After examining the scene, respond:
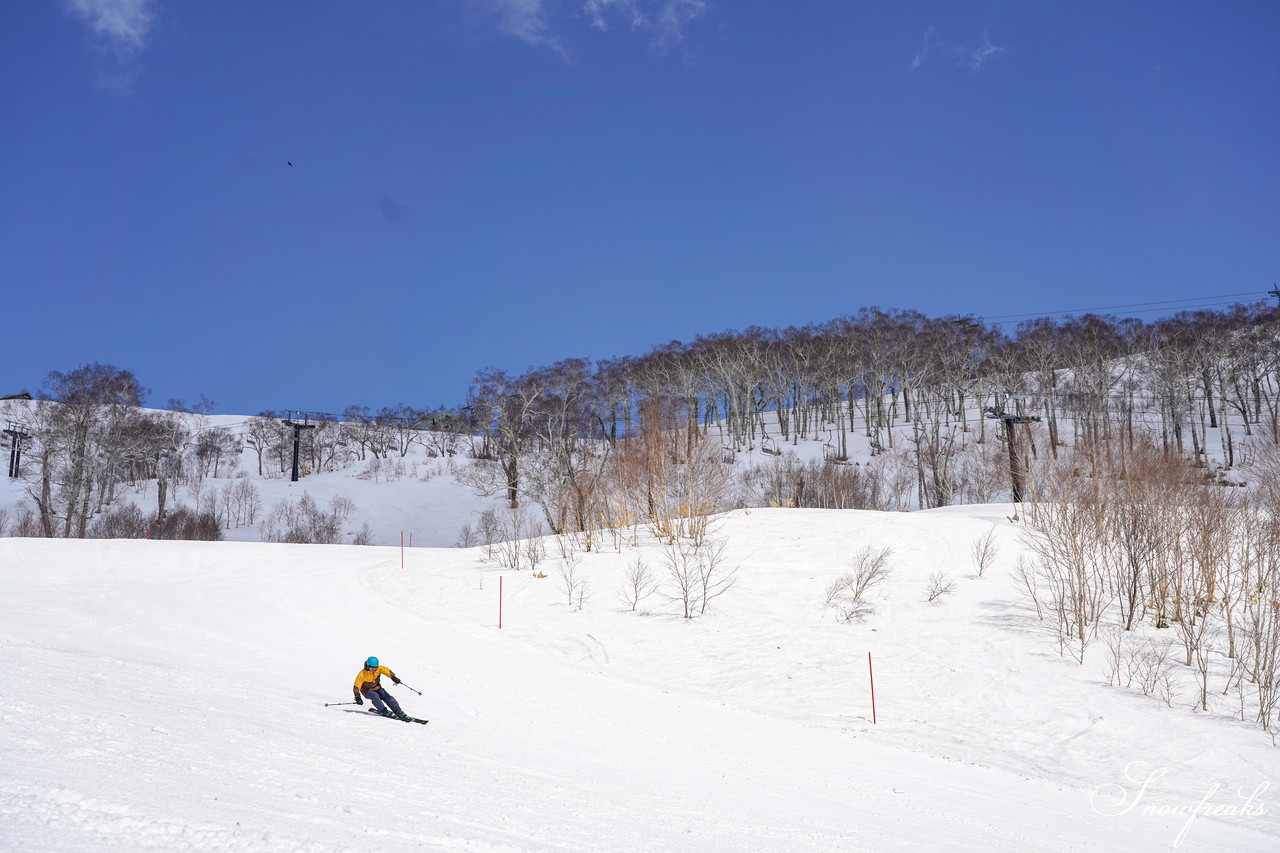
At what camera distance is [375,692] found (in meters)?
11.9

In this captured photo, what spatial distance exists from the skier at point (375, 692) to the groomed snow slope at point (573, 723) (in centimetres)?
28

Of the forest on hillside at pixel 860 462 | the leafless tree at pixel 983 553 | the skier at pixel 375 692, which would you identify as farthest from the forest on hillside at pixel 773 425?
the skier at pixel 375 692

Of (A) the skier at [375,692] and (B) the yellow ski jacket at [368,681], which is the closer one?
(A) the skier at [375,692]

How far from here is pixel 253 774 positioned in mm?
7078

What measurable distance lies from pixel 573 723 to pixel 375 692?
345 cm

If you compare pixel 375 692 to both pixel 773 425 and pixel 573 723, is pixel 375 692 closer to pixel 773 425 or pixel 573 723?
pixel 573 723

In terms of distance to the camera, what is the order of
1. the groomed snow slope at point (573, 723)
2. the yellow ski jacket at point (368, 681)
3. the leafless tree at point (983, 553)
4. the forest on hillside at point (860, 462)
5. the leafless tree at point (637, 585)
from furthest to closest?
the leafless tree at point (983, 553) → the leafless tree at point (637, 585) → the forest on hillside at point (860, 462) → the yellow ski jacket at point (368, 681) → the groomed snow slope at point (573, 723)

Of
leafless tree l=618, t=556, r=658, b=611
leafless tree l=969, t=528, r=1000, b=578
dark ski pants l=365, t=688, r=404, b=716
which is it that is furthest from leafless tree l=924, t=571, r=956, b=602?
dark ski pants l=365, t=688, r=404, b=716

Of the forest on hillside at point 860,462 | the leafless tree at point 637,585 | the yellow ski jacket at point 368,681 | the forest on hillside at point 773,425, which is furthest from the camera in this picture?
the forest on hillside at point 773,425

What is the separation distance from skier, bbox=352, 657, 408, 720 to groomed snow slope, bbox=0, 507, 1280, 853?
0.92ft

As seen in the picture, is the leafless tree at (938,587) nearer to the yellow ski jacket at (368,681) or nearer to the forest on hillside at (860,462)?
the forest on hillside at (860,462)

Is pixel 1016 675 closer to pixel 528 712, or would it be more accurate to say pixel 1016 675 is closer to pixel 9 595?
pixel 528 712

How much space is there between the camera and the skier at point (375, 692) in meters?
11.7

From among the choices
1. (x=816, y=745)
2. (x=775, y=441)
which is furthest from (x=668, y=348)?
(x=816, y=745)
